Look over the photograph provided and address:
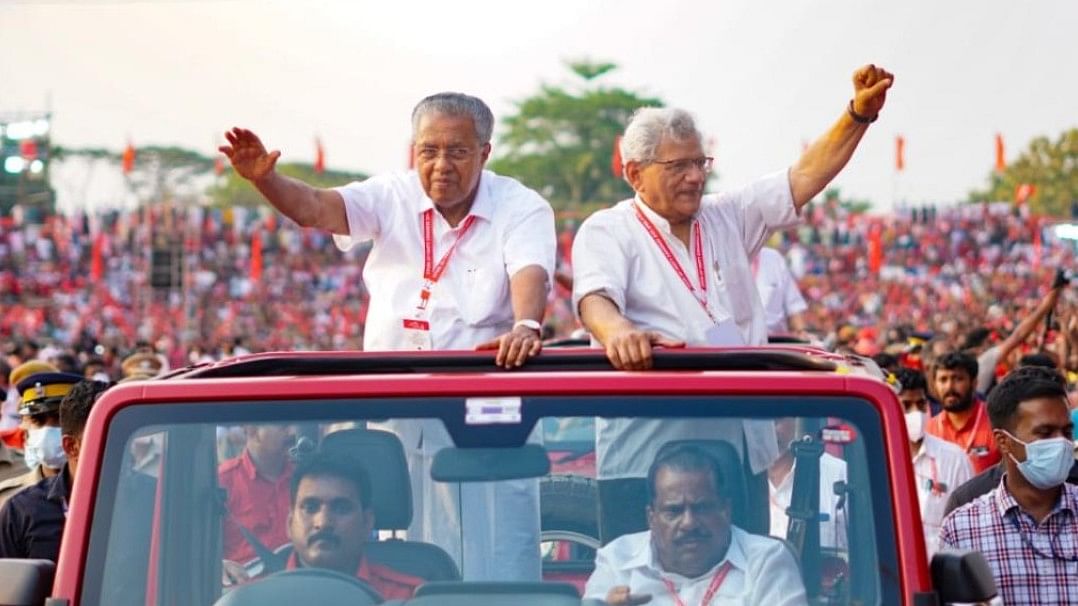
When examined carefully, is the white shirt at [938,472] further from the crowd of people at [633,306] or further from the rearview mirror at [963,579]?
the rearview mirror at [963,579]

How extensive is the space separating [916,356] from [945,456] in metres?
5.92

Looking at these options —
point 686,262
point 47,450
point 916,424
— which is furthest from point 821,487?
point 916,424

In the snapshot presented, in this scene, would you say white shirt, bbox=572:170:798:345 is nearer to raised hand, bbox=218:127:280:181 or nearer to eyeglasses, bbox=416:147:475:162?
eyeglasses, bbox=416:147:475:162

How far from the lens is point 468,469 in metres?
3.71

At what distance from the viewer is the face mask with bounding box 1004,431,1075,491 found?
18.7 ft

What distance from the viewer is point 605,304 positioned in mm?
5422

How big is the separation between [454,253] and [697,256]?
0.78 m

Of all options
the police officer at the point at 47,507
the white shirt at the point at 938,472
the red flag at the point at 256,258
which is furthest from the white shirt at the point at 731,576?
the red flag at the point at 256,258

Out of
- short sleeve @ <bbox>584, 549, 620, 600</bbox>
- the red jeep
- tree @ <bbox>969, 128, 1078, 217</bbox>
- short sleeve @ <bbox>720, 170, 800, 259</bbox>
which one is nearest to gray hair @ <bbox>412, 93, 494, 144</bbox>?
short sleeve @ <bbox>720, 170, 800, 259</bbox>

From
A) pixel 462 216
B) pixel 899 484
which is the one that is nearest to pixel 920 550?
pixel 899 484

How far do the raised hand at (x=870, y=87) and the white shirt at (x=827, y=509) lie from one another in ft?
7.81

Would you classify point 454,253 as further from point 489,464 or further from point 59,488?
point 489,464

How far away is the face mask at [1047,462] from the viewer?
18.7ft

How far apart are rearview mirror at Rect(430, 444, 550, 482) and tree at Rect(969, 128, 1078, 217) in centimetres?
7573
